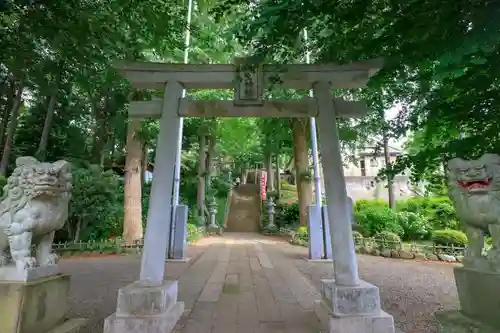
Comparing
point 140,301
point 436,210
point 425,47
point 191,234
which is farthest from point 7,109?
point 436,210

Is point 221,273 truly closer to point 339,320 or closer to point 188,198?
point 339,320

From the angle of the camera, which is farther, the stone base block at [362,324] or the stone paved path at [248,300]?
the stone paved path at [248,300]

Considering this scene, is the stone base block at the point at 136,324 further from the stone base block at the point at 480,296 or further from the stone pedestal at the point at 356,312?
the stone base block at the point at 480,296

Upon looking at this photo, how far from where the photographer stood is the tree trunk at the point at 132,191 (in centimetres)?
959

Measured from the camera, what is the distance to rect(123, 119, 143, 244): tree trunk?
959 cm

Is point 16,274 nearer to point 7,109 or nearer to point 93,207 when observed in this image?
point 93,207

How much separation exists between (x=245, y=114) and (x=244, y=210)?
65.8 ft

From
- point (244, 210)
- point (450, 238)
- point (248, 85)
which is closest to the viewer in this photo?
point (248, 85)

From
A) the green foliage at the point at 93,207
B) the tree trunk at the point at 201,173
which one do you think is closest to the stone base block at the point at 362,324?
the green foliage at the point at 93,207

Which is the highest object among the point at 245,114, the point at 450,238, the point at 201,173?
the point at 201,173

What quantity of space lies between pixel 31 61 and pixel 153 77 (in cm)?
207

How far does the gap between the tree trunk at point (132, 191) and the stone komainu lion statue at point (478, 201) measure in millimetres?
8956

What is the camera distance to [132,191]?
31.5 feet

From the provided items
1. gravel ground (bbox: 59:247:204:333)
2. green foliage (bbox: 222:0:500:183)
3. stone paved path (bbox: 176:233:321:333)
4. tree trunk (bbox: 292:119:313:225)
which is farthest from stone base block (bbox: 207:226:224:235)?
green foliage (bbox: 222:0:500:183)
